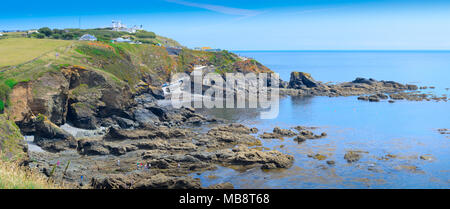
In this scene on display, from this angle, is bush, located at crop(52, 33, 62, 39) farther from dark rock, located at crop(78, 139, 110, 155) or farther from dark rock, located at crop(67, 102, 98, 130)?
dark rock, located at crop(78, 139, 110, 155)

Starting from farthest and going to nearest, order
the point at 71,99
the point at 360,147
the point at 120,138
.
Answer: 1. the point at 71,99
2. the point at 120,138
3. the point at 360,147

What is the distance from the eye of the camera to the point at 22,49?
63.6m

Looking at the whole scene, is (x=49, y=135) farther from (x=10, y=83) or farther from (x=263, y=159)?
(x=263, y=159)

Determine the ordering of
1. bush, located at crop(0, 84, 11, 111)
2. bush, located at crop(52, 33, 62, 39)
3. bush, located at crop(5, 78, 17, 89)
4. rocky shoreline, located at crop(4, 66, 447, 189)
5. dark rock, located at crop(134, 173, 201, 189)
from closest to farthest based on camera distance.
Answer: dark rock, located at crop(134, 173, 201, 189) < rocky shoreline, located at crop(4, 66, 447, 189) < bush, located at crop(0, 84, 11, 111) < bush, located at crop(5, 78, 17, 89) < bush, located at crop(52, 33, 62, 39)

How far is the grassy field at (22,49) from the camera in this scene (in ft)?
175

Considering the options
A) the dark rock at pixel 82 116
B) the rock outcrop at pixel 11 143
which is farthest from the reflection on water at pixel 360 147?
the dark rock at pixel 82 116

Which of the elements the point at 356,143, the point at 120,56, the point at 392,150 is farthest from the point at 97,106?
the point at 392,150

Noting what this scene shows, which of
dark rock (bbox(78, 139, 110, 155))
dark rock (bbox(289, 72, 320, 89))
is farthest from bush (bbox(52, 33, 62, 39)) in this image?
dark rock (bbox(78, 139, 110, 155))

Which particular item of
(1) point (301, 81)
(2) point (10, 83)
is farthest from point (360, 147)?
(1) point (301, 81)

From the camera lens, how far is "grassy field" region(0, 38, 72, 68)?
175 feet

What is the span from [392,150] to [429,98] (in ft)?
159

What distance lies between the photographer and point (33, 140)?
39938mm

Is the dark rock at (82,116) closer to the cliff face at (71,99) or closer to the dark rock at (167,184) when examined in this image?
the cliff face at (71,99)
